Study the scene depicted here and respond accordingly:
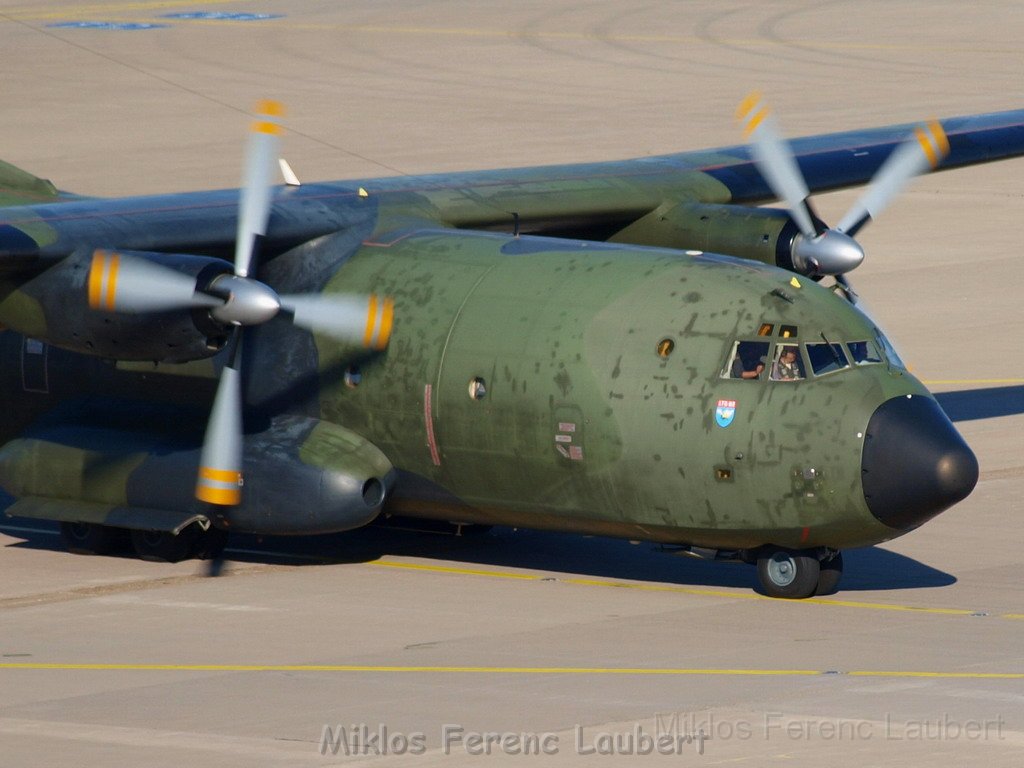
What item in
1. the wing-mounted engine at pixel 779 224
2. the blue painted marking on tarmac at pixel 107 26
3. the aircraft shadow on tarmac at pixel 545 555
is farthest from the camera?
the blue painted marking on tarmac at pixel 107 26

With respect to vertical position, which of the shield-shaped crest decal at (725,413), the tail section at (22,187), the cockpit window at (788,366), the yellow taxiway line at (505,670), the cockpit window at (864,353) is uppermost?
the tail section at (22,187)

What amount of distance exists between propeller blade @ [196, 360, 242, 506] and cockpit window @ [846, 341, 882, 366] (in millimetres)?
6302

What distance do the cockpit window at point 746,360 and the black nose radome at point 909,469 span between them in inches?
49.7

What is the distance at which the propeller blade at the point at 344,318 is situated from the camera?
69.6 feet

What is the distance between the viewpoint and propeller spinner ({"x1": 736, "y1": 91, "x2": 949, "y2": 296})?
936 inches

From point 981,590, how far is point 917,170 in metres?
7.49

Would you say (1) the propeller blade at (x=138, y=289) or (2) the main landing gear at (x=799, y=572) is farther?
(2) the main landing gear at (x=799, y=572)

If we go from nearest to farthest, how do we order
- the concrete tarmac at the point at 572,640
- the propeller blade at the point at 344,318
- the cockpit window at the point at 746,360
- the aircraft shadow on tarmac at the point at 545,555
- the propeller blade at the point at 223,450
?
1. the concrete tarmac at the point at 572,640
2. the cockpit window at the point at 746,360
3. the propeller blade at the point at 344,318
4. the propeller blade at the point at 223,450
5. the aircraft shadow on tarmac at the point at 545,555

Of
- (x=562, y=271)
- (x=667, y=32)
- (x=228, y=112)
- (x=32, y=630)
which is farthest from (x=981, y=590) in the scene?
(x=667, y=32)

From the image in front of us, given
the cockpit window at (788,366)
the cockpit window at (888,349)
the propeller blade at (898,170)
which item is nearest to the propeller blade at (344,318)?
the cockpit window at (788,366)

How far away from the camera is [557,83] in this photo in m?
63.0

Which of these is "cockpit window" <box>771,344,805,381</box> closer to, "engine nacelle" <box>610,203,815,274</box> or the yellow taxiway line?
the yellow taxiway line

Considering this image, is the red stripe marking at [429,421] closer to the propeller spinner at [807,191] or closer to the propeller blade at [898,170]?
the propeller spinner at [807,191]

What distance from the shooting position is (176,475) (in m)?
22.6
